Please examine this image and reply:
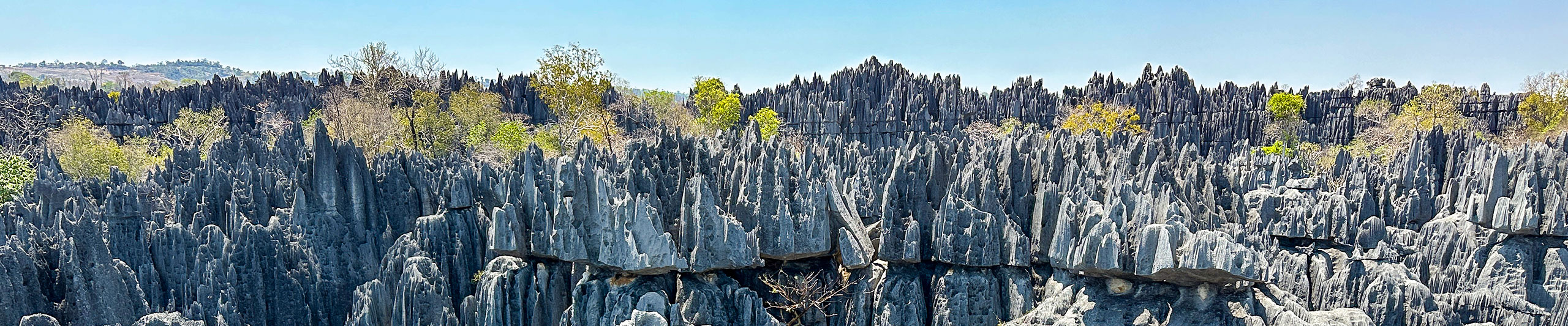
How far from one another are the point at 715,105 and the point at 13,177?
43.3 m

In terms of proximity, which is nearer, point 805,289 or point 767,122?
point 805,289

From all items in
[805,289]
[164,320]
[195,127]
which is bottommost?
[805,289]

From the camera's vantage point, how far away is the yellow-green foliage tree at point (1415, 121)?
50362 millimetres

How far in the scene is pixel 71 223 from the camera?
14250mm

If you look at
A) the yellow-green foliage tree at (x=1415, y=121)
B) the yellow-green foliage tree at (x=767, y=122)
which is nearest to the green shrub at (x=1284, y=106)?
the yellow-green foliage tree at (x=1415, y=121)

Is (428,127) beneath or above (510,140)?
above

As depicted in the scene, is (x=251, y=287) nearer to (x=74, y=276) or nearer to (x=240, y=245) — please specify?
(x=240, y=245)

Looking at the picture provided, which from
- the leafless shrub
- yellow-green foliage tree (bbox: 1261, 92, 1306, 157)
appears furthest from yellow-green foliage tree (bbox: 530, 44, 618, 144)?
yellow-green foliage tree (bbox: 1261, 92, 1306, 157)

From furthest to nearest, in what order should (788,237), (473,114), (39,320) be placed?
(473,114)
(788,237)
(39,320)

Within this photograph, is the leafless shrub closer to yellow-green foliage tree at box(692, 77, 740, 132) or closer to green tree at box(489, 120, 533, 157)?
green tree at box(489, 120, 533, 157)

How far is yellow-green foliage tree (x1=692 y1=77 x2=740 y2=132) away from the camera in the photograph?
205 ft

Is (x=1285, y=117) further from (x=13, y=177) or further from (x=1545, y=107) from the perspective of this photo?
(x=13, y=177)

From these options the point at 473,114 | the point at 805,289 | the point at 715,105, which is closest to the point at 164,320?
the point at 805,289

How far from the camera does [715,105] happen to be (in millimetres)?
64688
